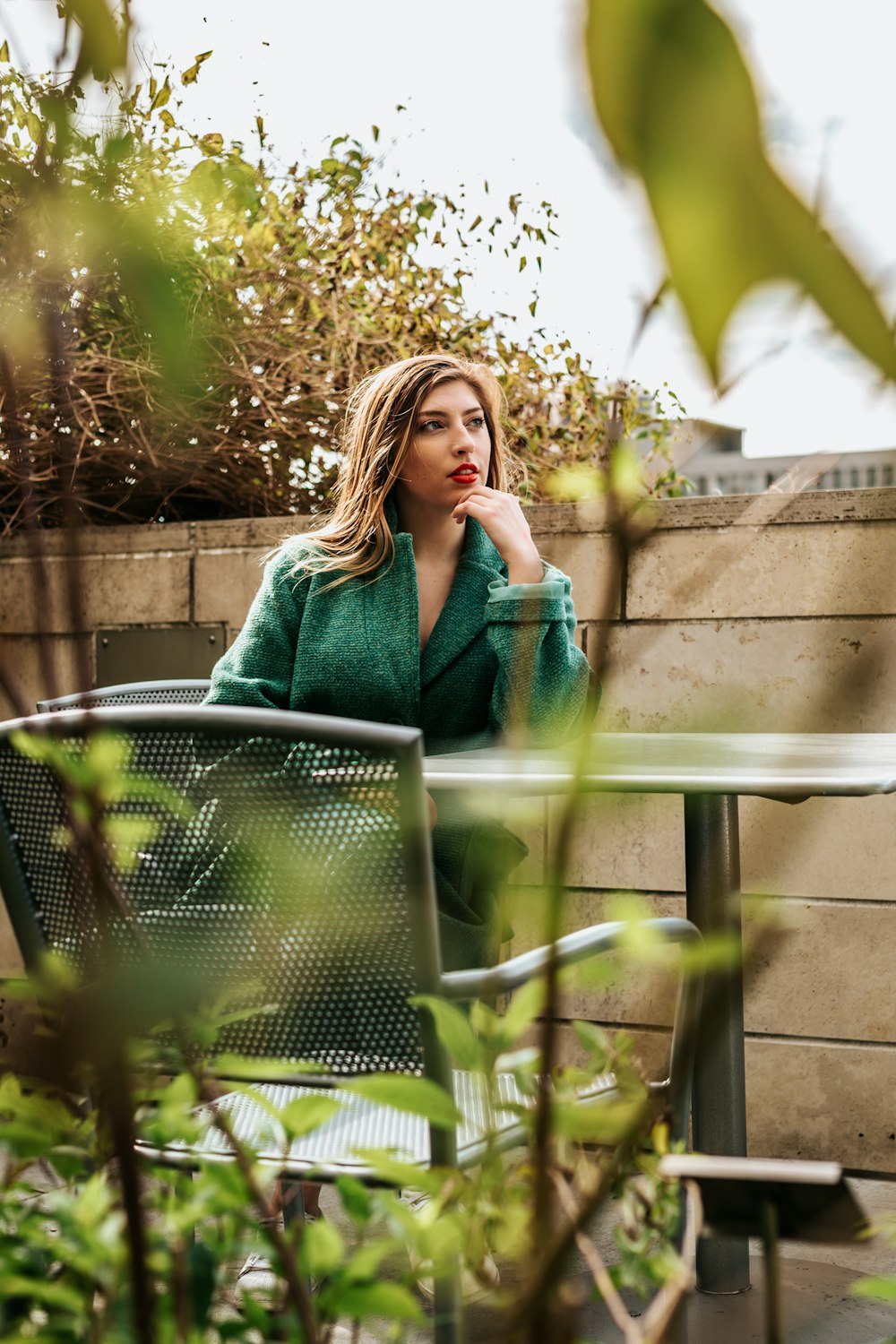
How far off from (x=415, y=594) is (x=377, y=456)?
0.28 metres

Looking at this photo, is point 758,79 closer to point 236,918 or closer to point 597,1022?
point 236,918

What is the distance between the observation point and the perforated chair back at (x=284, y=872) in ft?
3.40

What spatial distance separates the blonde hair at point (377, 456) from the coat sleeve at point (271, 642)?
0.04 metres

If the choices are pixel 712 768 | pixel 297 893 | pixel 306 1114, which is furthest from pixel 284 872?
pixel 712 768

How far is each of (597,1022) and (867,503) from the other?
1.22 m

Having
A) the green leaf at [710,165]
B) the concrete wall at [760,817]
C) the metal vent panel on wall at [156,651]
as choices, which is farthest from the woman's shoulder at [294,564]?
the green leaf at [710,165]

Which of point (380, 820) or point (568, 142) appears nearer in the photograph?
point (568, 142)

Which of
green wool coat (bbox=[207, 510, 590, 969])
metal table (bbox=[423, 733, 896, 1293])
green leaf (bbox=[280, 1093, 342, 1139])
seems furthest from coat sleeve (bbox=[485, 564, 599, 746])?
green leaf (bbox=[280, 1093, 342, 1139])

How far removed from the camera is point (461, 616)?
2.35 m

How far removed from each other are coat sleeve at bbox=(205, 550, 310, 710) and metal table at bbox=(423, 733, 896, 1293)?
422mm

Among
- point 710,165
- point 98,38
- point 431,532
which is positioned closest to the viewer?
point 710,165

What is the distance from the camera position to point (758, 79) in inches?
8.8

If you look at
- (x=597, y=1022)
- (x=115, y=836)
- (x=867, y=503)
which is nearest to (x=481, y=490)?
(x=867, y=503)

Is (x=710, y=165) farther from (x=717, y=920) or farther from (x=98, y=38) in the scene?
(x=717, y=920)
